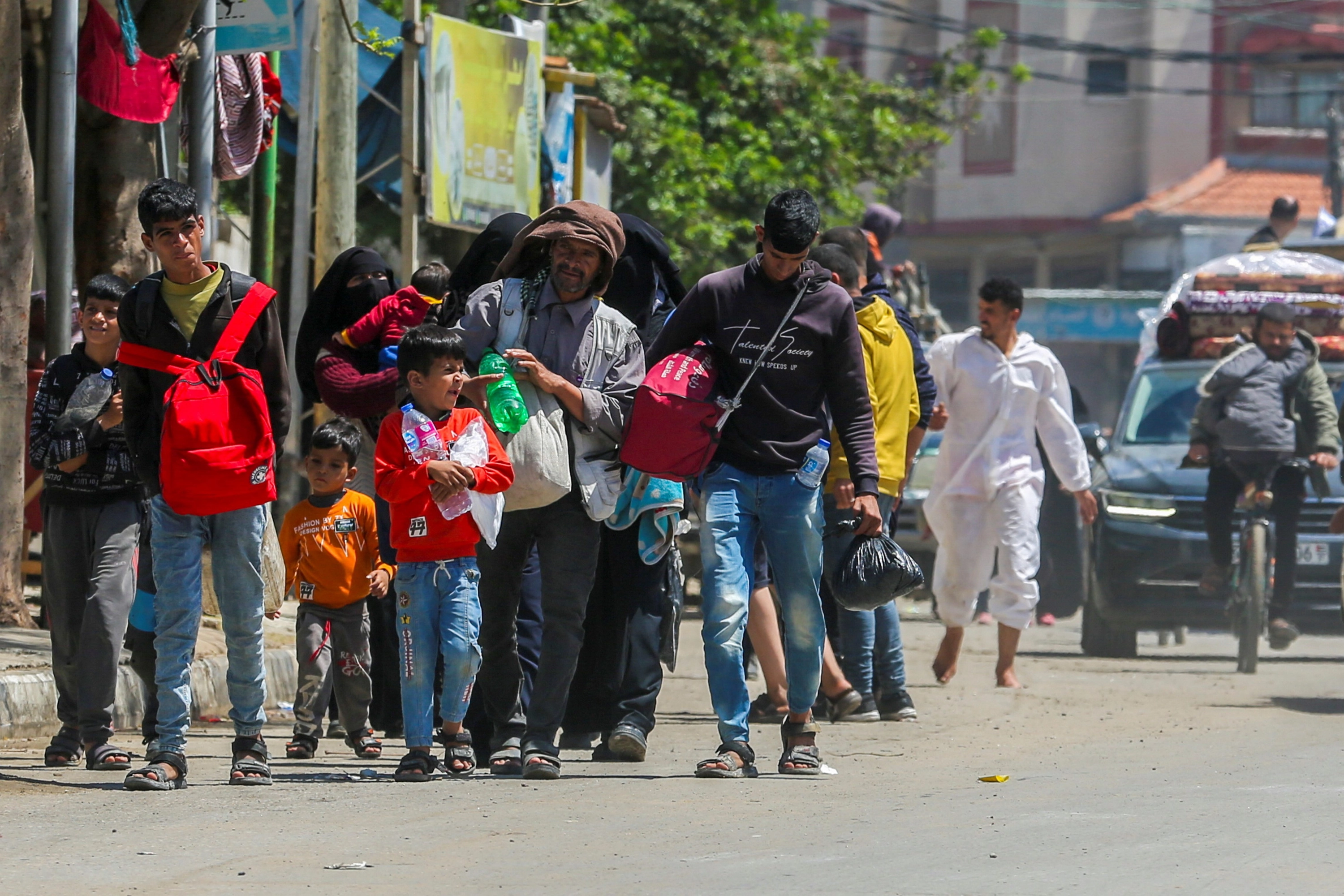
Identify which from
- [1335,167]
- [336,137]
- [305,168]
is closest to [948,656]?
[336,137]

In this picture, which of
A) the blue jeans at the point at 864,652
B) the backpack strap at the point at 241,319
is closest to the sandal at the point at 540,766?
the backpack strap at the point at 241,319

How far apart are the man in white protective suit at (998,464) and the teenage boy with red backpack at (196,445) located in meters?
4.84

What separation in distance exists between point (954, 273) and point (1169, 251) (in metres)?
6.08

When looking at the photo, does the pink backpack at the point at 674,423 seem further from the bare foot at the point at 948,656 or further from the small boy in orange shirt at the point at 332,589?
the bare foot at the point at 948,656

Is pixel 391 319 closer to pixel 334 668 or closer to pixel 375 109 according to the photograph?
pixel 334 668

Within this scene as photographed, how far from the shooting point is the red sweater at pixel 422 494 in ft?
22.5

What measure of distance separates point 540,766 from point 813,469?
4.43 feet

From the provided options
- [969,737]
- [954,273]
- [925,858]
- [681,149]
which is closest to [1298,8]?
[954,273]

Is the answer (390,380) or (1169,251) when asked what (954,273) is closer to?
(1169,251)

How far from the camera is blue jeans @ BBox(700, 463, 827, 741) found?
7.13m

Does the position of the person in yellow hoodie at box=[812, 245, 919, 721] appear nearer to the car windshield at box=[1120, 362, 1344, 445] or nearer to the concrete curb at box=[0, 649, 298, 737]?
the concrete curb at box=[0, 649, 298, 737]

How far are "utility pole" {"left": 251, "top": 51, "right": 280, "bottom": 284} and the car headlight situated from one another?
5617 millimetres

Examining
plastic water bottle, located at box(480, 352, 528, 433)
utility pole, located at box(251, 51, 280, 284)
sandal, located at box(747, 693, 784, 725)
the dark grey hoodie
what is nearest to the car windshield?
the dark grey hoodie

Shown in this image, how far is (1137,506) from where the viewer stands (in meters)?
13.3
